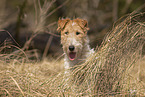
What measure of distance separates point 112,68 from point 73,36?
4.01 feet

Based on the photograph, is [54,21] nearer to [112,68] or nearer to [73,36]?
[73,36]

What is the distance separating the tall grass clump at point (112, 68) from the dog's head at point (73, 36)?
24.8 inches

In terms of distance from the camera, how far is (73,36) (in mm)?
3826

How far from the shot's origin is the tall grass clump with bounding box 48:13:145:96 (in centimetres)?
286

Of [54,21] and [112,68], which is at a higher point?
[54,21]

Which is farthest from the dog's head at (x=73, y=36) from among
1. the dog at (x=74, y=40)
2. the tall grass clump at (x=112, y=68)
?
the tall grass clump at (x=112, y=68)

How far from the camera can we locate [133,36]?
300cm

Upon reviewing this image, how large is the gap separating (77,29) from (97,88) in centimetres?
143

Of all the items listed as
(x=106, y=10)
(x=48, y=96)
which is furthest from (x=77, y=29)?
(x=106, y=10)

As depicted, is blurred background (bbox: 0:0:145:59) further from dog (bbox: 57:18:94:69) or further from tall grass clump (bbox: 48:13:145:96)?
tall grass clump (bbox: 48:13:145:96)

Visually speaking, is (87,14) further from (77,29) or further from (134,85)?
(134,85)

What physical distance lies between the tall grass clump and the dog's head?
0.63m

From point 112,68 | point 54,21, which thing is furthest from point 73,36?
point 54,21

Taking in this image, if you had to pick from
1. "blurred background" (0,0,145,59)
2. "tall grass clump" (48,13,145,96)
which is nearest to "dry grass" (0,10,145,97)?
"tall grass clump" (48,13,145,96)
